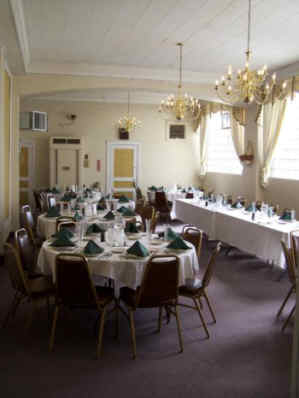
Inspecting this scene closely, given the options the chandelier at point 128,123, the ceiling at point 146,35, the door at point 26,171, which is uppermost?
the ceiling at point 146,35

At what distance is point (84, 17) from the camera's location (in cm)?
582

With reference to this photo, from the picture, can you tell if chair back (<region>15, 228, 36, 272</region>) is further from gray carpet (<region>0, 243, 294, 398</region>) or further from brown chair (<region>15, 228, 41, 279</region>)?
gray carpet (<region>0, 243, 294, 398</region>)

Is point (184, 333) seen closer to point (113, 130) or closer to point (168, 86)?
point (168, 86)

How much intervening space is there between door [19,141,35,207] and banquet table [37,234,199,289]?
9.18 m

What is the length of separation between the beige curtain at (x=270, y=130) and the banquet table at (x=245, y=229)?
1.76 m

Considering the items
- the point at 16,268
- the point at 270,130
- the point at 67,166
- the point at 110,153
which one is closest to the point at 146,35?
the point at 270,130

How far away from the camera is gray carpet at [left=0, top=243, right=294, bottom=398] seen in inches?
125

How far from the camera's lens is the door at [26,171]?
1302 centimetres

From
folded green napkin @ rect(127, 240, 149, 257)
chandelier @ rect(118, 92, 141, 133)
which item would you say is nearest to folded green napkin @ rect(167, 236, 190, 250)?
folded green napkin @ rect(127, 240, 149, 257)

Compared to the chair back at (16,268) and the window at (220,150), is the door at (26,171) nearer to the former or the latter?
the window at (220,150)

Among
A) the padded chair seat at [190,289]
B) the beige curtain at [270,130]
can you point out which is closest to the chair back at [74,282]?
the padded chair seat at [190,289]

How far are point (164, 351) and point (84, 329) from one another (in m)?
0.94

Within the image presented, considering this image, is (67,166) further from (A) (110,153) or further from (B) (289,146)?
(B) (289,146)

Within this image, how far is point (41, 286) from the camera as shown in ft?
13.8
